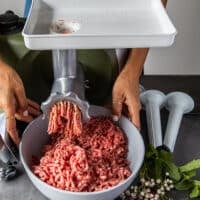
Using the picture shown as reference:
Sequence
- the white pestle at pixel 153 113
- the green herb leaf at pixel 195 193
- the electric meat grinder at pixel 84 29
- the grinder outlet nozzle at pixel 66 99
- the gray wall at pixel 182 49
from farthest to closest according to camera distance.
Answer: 1. the gray wall at pixel 182 49
2. the white pestle at pixel 153 113
3. the green herb leaf at pixel 195 193
4. the grinder outlet nozzle at pixel 66 99
5. the electric meat grinder at pixel 84 29

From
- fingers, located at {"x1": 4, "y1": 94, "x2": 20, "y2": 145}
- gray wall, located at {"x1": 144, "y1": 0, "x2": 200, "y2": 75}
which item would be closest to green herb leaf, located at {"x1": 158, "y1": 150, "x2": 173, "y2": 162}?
fingers, located at {"x1": 4, "y1": 94, "x2": 20, "y2": 145}

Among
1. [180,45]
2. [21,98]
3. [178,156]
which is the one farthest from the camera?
[180,45]

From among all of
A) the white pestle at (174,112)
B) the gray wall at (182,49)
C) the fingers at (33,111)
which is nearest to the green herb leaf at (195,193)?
the white pestle at (174,112)

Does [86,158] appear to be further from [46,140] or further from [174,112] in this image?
[174,112]

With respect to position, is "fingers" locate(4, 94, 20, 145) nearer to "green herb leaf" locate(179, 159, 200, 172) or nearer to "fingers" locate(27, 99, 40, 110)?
"fingers" locate(27, 99, 40, 110)

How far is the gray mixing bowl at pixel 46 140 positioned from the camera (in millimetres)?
647

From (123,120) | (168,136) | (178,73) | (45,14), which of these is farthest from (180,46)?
(45,14)

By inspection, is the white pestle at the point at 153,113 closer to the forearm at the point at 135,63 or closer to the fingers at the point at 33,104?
the forearm at the point at 135,63

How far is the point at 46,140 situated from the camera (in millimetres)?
806

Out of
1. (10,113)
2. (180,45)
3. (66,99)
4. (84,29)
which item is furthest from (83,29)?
(180,45)

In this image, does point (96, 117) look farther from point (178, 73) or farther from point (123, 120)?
point (178, 73)

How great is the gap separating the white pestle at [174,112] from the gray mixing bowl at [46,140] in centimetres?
16

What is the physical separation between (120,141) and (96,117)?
8 centimetres

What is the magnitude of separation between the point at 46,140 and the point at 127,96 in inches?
8.7
